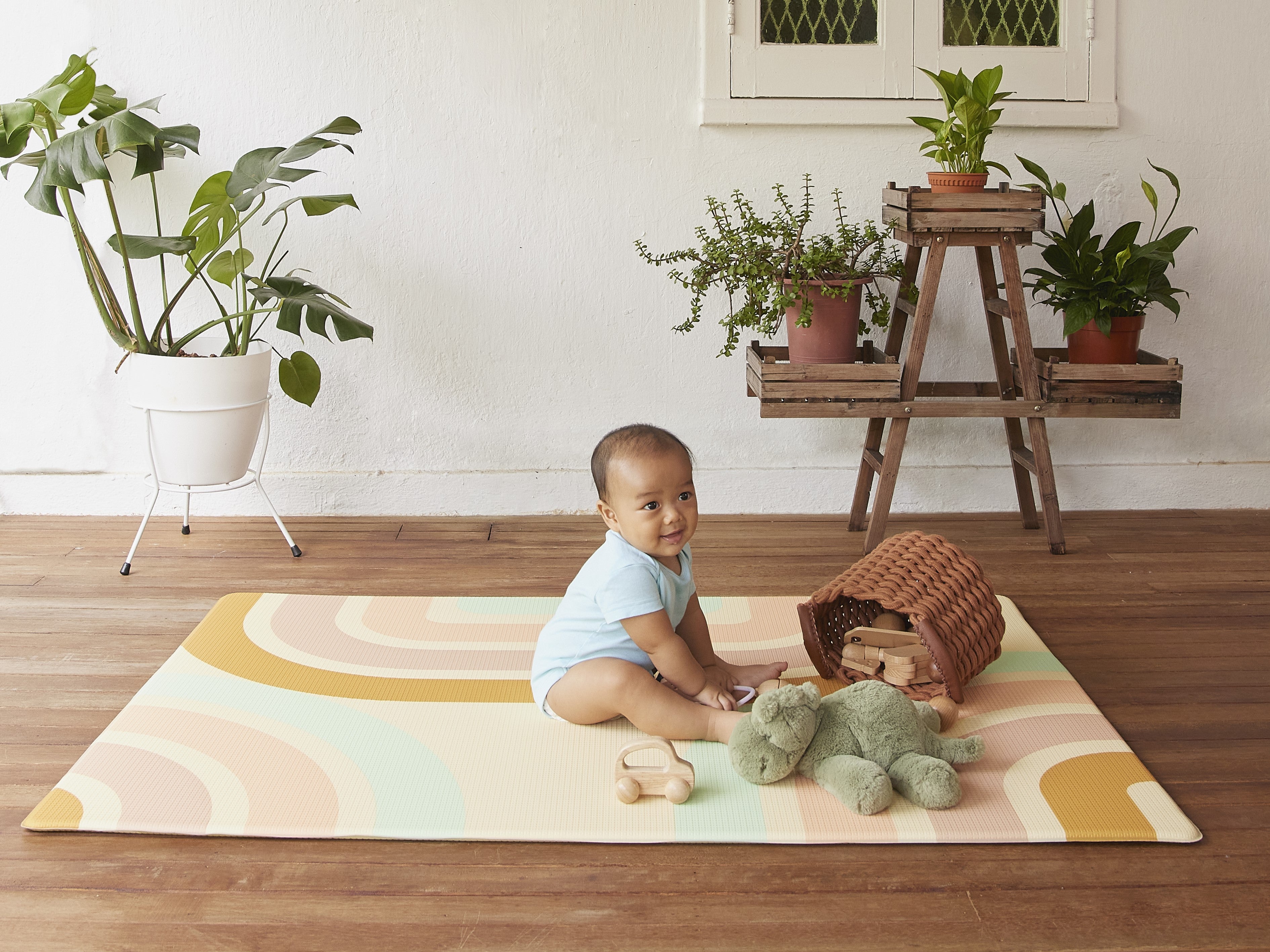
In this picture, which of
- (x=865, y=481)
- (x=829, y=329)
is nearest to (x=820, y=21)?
(x=829, y=329)

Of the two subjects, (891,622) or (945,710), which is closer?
(945,710)

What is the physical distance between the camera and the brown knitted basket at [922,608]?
1780mm

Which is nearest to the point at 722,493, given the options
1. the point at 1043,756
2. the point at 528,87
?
the point at 528,87

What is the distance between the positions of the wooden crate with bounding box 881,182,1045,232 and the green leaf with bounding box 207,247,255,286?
1466 millimetres

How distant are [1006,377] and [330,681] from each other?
5.71ft

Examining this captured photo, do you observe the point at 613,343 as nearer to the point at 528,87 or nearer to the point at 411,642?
the point at 528,87

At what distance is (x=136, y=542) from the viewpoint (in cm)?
254

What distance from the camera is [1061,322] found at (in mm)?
2984

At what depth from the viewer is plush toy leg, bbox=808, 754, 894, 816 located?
149 centimetres

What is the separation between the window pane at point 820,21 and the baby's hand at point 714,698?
1.74m

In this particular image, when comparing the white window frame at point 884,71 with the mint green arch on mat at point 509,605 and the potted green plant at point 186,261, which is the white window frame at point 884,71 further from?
the mint green arch on mat at point 509,605

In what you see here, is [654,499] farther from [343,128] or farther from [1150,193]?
[1150,193]

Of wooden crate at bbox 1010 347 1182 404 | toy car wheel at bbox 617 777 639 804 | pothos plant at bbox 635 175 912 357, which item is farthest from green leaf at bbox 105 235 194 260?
wooden crate at bbox 1010 347 1182 404

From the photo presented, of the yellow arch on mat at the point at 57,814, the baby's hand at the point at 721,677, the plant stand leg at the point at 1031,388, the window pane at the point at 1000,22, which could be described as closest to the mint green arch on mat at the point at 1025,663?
the baby's hand at the point at 721,677
